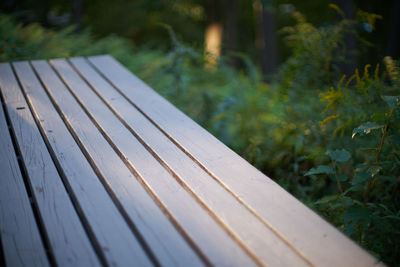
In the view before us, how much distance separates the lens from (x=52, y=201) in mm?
1451

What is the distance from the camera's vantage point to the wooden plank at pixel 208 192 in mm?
1217

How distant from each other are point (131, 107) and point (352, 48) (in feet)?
10.7

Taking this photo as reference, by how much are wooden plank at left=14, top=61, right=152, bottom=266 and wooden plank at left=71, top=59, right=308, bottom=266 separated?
0.23 m

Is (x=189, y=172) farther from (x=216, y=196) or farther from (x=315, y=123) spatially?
(x=315, y=123)

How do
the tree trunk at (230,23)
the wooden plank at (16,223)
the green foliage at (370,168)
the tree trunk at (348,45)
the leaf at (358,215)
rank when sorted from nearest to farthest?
the wooden plank at (16,223)
the leaf at (358,215)
the green foliage at (370,168)
the tree trunk at (348,45)
the tree trunk at (230,23)

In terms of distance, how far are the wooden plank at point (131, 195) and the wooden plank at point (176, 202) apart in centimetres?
3

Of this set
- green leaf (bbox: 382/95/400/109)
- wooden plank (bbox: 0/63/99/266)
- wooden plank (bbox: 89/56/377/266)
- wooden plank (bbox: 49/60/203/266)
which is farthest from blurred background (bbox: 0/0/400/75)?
wooden plank (bbox: 0/63/99/266)

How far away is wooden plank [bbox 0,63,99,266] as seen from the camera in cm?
121

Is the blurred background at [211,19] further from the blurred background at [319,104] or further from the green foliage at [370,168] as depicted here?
the green foliage at [370,168]

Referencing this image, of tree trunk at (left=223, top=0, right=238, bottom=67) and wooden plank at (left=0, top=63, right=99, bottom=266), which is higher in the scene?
wooden plank at (left=0, top=63, right=99, bottom=266)

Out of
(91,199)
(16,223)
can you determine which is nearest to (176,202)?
(91,199)

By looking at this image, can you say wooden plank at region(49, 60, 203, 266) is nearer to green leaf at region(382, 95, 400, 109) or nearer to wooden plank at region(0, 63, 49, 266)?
wooden plank at region(0, 63, 49, 266)

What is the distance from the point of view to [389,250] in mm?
2195

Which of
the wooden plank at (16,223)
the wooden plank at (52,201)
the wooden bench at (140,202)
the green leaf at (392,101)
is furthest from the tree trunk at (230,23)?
the wooden plank at (16,223)
